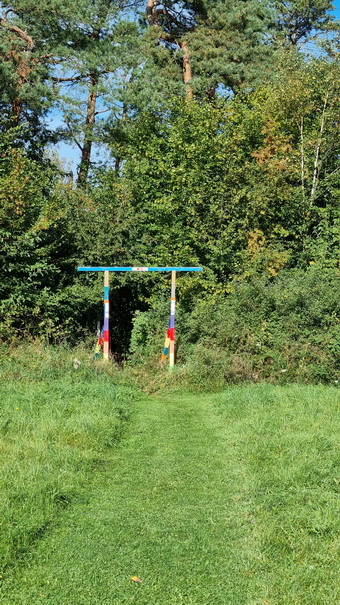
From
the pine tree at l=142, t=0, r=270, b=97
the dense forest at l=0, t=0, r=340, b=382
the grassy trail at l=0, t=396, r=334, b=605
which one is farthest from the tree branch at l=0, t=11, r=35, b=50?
the grassy trail at l=0, t=396, r=334, b=605

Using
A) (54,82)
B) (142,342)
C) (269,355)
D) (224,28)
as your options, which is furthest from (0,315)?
(224,28)

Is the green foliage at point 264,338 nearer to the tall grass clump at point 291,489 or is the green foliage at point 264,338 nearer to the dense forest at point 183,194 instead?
the dense forest at point 183,194

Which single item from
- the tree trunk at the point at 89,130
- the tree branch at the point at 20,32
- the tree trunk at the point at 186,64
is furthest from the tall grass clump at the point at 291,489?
the tree trunk at the point at 186,64

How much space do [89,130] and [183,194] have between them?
7305 millimetres

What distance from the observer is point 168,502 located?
4.61m

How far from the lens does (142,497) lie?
4703mm

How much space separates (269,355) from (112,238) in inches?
249

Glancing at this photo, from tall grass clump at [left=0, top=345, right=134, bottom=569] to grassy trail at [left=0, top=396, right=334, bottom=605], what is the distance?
0.62 feet

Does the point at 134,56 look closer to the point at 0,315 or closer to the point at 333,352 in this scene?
the point at 0,315

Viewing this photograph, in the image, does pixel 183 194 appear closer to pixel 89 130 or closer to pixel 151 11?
pixel 89 130

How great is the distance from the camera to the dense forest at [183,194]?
35.4 ft

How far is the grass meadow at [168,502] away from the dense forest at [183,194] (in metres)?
3.25

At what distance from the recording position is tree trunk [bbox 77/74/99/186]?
19734 millimetres

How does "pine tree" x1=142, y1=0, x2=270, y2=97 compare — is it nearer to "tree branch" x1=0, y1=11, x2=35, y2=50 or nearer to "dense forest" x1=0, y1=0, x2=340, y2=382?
"dense forest" x1=0, y1=0, x2=340, y2=382
